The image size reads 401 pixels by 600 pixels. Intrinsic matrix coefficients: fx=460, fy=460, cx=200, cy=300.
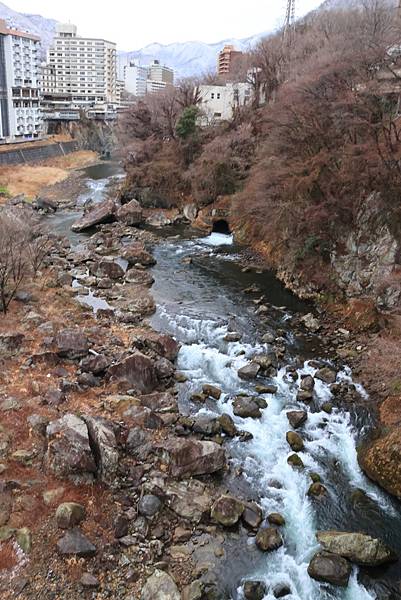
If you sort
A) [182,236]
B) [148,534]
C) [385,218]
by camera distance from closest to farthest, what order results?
[148,534] → [385,218] → [182,236]

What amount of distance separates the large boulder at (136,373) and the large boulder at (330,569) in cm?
709

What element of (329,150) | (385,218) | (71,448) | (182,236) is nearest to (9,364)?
(71,448)

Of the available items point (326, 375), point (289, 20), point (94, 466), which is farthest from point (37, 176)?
point (94, 466)

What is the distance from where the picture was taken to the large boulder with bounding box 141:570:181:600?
8.20 metres

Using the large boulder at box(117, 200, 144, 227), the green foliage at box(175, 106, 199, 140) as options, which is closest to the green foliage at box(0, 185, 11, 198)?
the large boulder at box(117, 200, 144, 227)

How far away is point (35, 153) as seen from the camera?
61875mm

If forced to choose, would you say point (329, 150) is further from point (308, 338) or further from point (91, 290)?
point (91, 290)

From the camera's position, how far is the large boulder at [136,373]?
1459 centimetres

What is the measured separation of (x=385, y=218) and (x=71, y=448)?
15422 millimetres

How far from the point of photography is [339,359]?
1642cm

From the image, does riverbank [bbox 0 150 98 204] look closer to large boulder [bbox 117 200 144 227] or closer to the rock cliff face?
large boulder [bbox 117 200 144 227]

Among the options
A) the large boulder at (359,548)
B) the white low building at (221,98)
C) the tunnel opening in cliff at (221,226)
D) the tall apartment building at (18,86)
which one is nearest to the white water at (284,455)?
the large boulder at (359,548)

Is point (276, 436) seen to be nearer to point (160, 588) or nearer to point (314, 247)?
point (160, 588)

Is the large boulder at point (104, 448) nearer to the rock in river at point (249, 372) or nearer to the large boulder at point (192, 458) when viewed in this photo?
the large boulder at point (192, 458)
